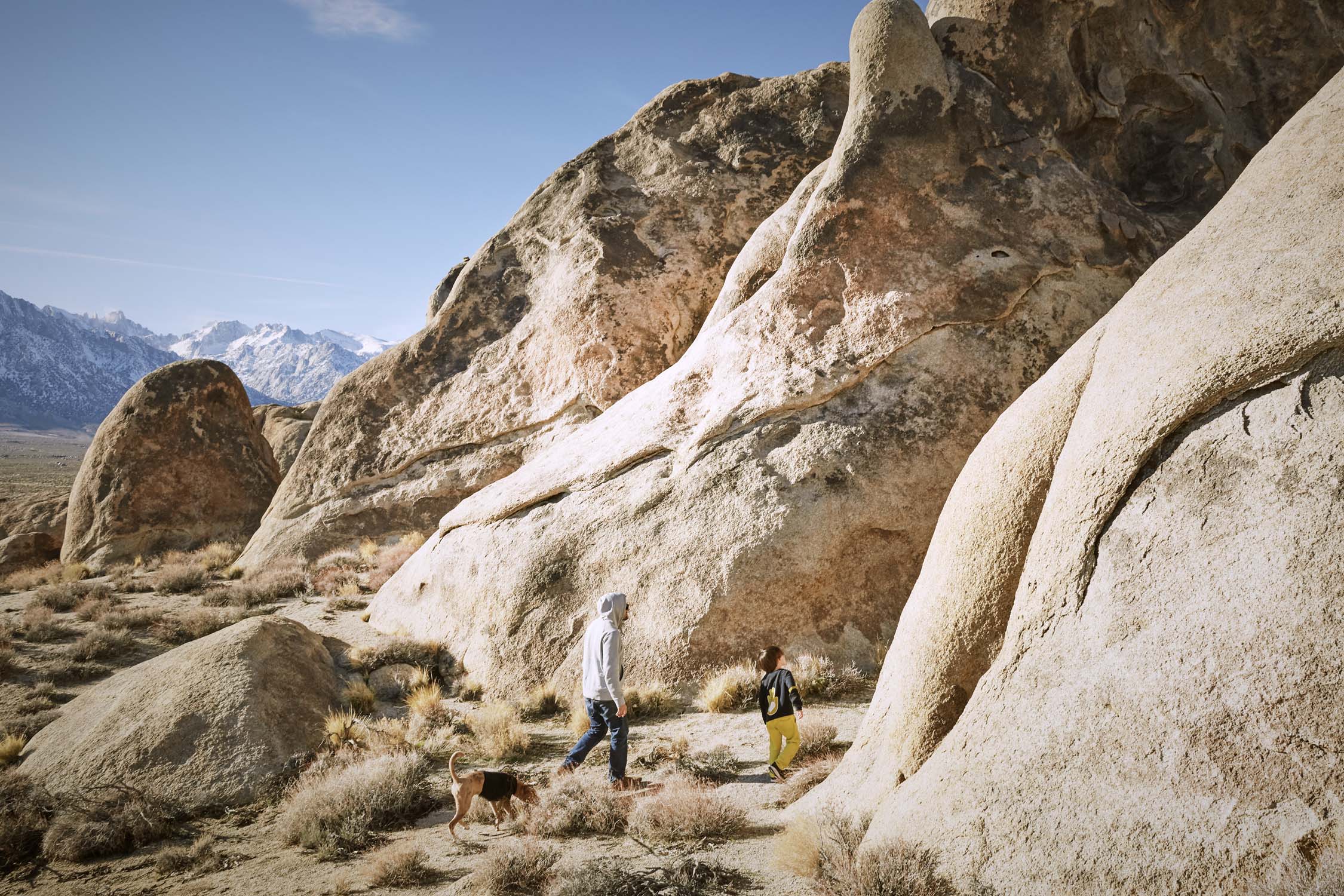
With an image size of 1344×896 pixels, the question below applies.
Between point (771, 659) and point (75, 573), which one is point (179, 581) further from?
Result: point (771, 659)

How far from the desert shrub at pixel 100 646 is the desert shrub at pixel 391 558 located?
2.98m

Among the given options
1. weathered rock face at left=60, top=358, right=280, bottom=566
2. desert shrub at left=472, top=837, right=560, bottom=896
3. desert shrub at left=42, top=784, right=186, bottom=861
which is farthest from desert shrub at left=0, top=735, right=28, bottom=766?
weathered rock face at left=60, top=358, right=280, bottom=566

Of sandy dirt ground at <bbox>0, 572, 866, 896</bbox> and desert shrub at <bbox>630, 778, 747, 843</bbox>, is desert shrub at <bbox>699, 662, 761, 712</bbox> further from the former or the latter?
desert shrub at <bbox>630, 778, 747, 843</bbox>

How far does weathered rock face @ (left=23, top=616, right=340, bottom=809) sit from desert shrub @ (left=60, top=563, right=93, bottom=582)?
340 inches

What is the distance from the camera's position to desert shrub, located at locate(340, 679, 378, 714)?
7.26 metres

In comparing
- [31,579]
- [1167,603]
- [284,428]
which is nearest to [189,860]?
[1167,603]

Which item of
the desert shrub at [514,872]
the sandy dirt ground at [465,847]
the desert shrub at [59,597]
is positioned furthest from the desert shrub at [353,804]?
the desert shrub at [59,597]

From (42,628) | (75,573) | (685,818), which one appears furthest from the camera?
(75,573)

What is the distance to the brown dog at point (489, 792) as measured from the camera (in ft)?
15.4

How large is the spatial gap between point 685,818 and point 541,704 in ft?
9.90

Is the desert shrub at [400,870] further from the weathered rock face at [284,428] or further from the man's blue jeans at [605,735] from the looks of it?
the weathered rock face at [284,428]

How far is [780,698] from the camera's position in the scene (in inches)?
205

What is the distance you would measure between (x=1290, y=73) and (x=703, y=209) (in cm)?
839

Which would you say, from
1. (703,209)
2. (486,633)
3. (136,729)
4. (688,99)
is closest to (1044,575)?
(486,633)
